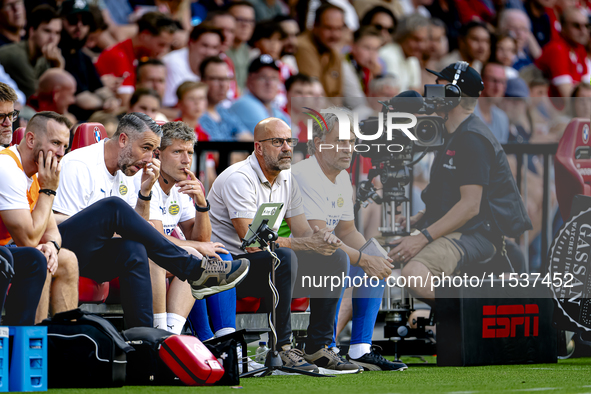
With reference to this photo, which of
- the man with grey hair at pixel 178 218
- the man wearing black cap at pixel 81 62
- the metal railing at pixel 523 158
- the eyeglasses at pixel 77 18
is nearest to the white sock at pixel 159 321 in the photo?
the man with grey hair at pixel 178 218

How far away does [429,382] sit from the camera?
4793 mm

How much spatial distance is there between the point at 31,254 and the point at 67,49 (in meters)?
4.41

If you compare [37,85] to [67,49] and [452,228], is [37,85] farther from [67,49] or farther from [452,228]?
[452,228]

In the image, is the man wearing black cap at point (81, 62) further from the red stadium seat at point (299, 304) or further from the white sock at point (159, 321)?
the white sock at point (159, 321)

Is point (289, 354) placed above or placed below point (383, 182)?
below

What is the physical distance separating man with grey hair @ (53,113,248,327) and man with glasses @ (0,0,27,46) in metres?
3.34

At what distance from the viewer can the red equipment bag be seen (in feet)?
14.2

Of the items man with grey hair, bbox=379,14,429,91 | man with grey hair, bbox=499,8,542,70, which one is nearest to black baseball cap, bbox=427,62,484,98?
man with grey hair, bbox=379,14,429,91

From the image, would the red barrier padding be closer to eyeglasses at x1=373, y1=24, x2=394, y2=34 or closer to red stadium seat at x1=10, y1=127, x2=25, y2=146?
red stadium seat at x1=10, y1=127, x2=25, y2=146

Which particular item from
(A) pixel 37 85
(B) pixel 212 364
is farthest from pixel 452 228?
(A) pixel 37 85

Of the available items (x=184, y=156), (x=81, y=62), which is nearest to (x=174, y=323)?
(x=184, y=156)

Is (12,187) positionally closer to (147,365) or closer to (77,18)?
(147,365)

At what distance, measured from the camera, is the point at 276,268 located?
530cm

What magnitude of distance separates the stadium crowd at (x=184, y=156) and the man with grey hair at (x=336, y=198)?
0.05 ft
